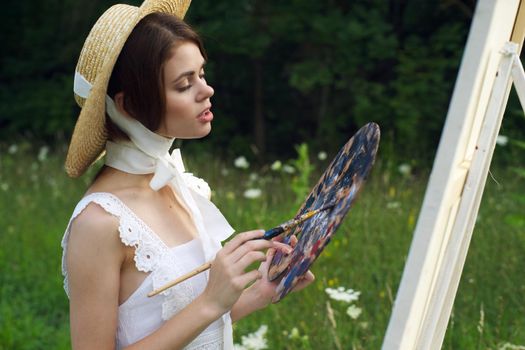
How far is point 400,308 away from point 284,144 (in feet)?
32.4

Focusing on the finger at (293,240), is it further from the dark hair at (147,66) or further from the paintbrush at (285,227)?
the dark hair at (147,66)

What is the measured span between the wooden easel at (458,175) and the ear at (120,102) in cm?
74

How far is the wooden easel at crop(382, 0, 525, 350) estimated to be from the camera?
132 cm

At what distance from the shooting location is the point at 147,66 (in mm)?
1812

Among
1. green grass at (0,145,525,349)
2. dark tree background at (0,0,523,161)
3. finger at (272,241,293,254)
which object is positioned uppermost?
finger at (272,241,293,254)

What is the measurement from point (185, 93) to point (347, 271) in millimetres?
2317

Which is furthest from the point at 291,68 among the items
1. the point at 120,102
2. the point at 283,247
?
the point at 283,247

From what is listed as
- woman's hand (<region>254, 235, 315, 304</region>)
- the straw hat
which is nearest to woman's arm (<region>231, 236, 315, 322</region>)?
woman's hand (<region>254, 235, 315, 304</region>)

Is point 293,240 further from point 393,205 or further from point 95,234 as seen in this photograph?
point 393,205

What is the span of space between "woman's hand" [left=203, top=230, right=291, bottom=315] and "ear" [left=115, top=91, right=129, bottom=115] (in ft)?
1.30

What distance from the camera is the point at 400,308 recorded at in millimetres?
1345

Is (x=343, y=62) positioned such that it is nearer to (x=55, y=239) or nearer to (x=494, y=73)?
(x=55, y=239)

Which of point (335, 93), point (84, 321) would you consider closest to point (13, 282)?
point (84, 321)

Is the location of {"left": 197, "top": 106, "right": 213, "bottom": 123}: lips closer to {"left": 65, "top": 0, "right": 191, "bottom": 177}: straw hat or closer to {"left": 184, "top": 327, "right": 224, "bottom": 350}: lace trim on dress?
{"left": 65, "top": 0, "right": 191, "bottom": 177}: straw hat
